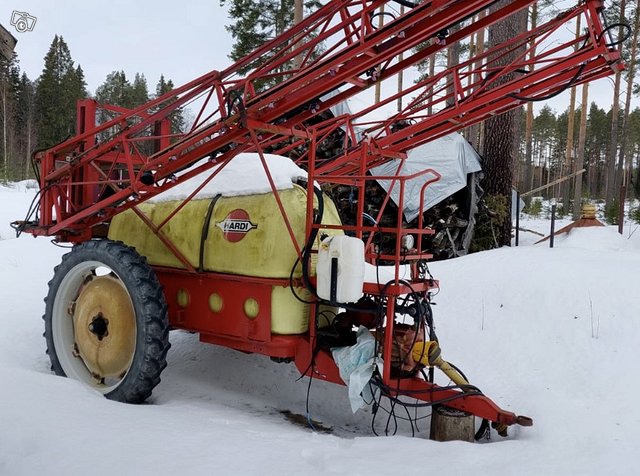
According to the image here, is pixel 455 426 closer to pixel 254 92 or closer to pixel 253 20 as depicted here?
pixel 254 92

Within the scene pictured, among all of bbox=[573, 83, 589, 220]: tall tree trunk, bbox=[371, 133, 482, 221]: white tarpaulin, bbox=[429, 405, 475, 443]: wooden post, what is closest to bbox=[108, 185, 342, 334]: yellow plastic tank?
bbox=[429, 405, 475, 443]: wooden post

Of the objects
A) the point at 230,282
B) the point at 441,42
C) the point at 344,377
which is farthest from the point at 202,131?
the point at 344,377

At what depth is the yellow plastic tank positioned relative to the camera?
3811 millimetres

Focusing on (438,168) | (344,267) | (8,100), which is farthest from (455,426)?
(8,100)

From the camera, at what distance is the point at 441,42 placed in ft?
11.9

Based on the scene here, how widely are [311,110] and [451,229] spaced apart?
21.7 feet

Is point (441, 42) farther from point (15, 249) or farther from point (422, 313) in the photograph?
point (15, 249)

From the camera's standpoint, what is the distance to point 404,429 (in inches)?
159

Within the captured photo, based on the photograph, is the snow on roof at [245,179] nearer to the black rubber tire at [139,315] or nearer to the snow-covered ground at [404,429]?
the black rubber tire at [139,315]

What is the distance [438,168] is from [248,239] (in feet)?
20.8

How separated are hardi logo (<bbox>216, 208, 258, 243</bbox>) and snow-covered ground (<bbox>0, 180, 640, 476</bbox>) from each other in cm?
134

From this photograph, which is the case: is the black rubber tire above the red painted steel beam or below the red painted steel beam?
below

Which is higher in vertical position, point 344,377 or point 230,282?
point 230,282

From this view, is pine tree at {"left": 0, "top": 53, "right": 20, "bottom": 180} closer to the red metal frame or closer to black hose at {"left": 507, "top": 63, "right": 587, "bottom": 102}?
the red metal frame
